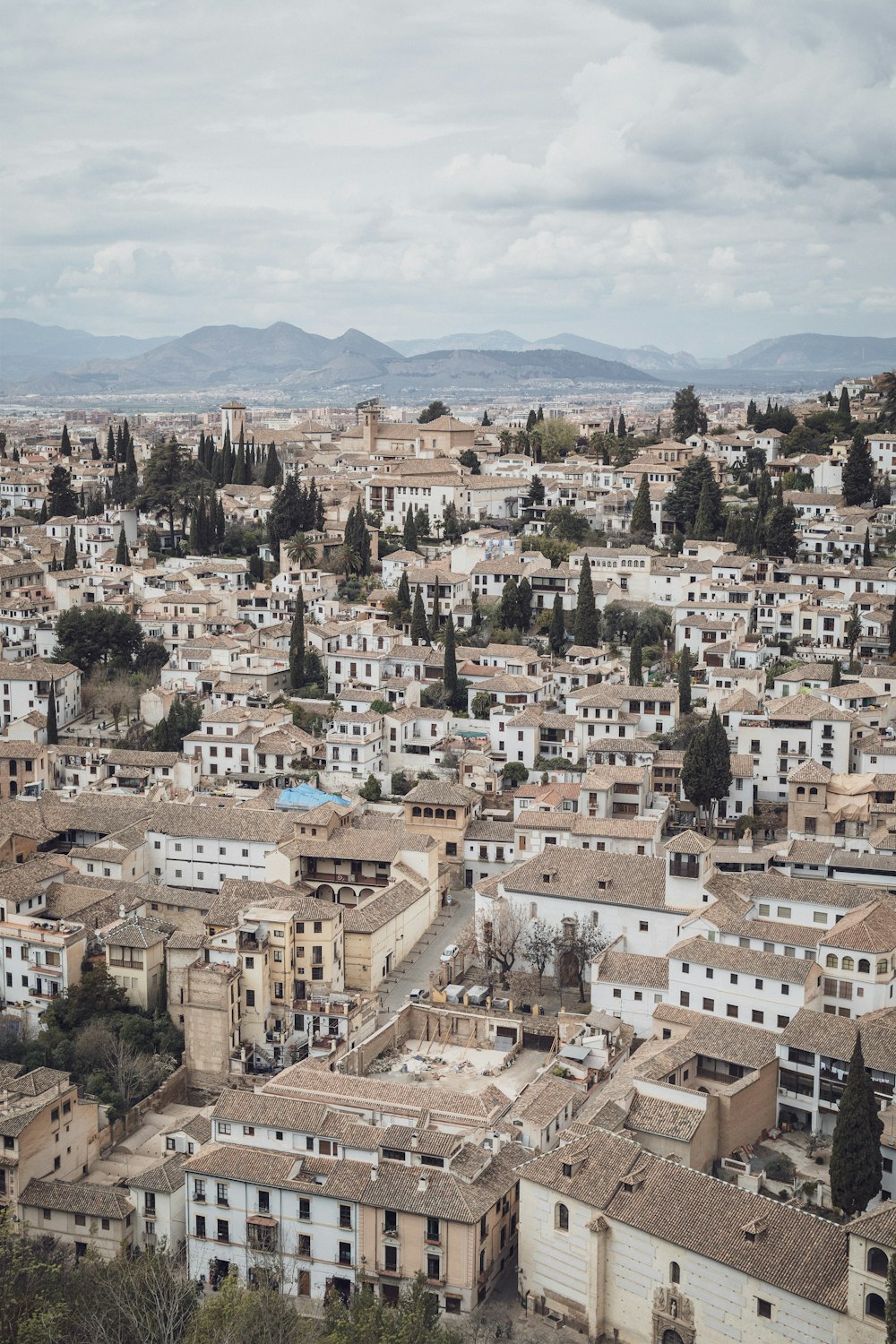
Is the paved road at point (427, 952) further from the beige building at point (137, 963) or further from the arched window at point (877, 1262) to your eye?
the arched window at point (877, 1262)

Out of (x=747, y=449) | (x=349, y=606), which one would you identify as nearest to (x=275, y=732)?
(x=349, y=606)

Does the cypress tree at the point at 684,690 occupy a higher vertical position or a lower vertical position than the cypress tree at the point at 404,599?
lower

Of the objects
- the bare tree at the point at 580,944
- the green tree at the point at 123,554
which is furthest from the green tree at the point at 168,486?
the bare tree at the point at 580,944

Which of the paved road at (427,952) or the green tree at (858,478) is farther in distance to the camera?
the green tree at (858,478)

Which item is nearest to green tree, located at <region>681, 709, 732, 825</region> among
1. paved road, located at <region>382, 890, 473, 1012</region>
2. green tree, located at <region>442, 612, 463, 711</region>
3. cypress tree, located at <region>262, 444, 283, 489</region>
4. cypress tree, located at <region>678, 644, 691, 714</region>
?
cypress tree, located at <region>678, 644, 691, 714</region>

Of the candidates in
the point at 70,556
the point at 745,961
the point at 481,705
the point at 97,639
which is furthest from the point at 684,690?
the point at 70,556

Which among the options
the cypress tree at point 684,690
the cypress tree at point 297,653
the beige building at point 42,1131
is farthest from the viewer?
the cypress tree at point 297,653

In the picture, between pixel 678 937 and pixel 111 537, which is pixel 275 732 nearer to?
pixel 678 937
